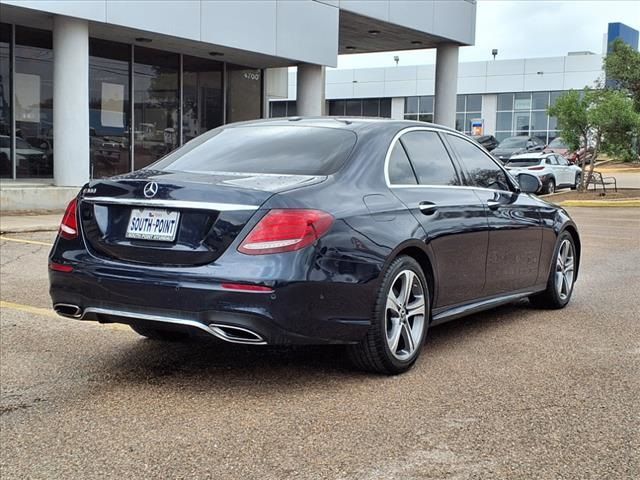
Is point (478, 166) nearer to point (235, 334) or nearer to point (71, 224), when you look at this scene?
point (235, 334)

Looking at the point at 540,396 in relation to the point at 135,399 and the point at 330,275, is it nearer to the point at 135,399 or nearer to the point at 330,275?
the point at 330,275

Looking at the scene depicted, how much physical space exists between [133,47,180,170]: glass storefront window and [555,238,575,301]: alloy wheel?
48.5 ft

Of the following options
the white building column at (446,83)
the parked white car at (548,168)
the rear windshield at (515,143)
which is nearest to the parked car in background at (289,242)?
the parked white car at (548,168)

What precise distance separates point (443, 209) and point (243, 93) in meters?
18.8

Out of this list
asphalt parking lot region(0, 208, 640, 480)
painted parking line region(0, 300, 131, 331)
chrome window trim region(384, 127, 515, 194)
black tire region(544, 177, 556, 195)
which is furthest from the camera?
black tire region(544, 177, 556, 195)

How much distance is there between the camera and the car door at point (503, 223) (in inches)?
233

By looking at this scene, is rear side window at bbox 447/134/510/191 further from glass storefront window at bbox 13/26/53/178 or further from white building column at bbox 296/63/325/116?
white building column at bbox 296/63/325/116

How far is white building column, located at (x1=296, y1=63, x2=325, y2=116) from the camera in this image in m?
21.5

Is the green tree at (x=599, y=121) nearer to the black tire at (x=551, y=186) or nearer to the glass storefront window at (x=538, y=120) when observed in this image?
the black tire at (x=551, y=186)

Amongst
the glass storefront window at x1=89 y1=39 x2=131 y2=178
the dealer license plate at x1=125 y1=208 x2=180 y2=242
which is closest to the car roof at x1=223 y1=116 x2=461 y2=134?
the dealer license plate at x1=125 y1=208 x2=180 y2=242

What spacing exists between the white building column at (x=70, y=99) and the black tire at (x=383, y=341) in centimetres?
1288

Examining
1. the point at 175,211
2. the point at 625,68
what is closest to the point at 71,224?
the point at 175,211

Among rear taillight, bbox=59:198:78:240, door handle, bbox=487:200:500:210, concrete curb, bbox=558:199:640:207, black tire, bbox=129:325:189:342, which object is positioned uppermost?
door handle, bbox=487:200:500:210

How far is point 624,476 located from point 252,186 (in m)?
2.35
